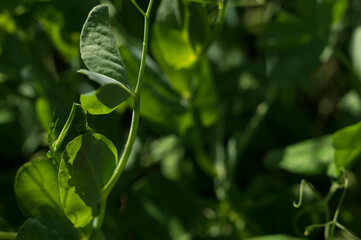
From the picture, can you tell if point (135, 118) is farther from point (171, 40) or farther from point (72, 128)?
point (171, 40)

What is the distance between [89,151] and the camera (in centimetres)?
29

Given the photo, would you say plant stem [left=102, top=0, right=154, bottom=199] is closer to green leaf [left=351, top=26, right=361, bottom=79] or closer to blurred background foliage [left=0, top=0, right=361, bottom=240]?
blurred background foliage [left=0, top=0, right=361, bottom=240]

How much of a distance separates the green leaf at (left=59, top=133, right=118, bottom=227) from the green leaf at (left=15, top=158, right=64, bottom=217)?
35 mm

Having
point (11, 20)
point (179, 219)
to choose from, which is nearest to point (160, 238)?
point (179, 219)

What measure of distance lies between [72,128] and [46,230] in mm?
79

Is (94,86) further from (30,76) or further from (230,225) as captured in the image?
(230,225)

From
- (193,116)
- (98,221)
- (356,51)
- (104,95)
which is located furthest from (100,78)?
(356,51)

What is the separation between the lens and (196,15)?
0.38m

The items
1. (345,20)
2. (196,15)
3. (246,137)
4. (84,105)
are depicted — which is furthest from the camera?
(345,20)

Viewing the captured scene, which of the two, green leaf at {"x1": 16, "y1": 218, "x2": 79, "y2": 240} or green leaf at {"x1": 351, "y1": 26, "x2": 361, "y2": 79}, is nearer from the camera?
green leaf at {"x1": 16, "y1": 218, "x2": 79, "y2": 240}

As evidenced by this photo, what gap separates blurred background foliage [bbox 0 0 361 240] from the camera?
427 millimetres

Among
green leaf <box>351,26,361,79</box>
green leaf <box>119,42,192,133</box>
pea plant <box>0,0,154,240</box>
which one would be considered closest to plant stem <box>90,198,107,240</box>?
pea plant <box>0,0,154,240</box>

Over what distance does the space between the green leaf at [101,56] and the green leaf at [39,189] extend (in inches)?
3.2

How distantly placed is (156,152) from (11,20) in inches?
7.9
